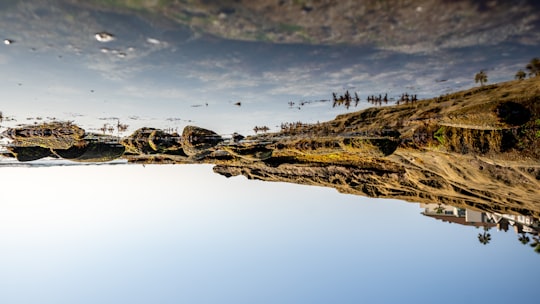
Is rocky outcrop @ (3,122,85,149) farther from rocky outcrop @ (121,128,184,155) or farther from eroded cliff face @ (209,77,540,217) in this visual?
eroded cliff face @ (209,77,540,217)

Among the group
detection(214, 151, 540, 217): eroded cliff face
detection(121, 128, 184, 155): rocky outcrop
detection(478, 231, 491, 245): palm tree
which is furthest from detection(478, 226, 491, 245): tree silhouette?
detection(121, 128, 184, 155): rocky outcrop

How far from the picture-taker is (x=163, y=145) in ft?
52.1

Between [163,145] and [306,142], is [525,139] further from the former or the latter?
[163,145]

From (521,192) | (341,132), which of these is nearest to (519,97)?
(521,192)

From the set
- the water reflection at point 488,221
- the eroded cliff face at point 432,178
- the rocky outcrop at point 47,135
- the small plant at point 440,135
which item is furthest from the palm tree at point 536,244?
the rocky outcrop at point 47,135

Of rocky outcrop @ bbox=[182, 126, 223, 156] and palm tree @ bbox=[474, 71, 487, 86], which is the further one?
rocky outcrop @ bbox=[182, 126, 223, 156]

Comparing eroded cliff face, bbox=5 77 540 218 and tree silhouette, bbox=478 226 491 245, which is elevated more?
eroded cliff face, bbox=5 77 540 218

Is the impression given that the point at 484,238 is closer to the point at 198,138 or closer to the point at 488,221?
the point at 488,221

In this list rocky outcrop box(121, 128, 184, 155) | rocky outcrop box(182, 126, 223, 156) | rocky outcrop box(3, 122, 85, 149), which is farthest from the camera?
rocky outcrop box(121, 128, 184, 155)

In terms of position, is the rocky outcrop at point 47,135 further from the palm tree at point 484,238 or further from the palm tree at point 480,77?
the palm tree at point 484,238

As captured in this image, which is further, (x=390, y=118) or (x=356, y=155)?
(x=356, y=155)

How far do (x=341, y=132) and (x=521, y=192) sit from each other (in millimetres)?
7826

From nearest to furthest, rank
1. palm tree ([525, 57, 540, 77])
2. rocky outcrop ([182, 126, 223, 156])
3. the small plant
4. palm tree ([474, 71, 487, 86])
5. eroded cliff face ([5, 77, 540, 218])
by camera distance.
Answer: palm tree ([525, 57, 540, 77])
palm tree ([474, 71, 487, 86])
eroded cliff face ([5, 77, 540, 218])
the small plant
rocky outcrop ([182, 126, 223, 156])

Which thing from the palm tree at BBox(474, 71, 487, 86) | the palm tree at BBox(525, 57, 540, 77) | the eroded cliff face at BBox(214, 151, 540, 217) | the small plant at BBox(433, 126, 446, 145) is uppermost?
the palm tree at BBox(525, 57, 540, 77)
